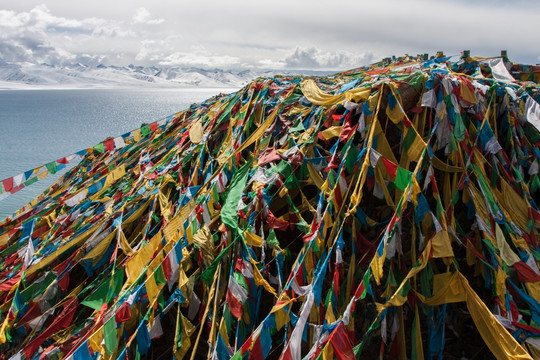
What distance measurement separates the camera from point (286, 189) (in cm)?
602

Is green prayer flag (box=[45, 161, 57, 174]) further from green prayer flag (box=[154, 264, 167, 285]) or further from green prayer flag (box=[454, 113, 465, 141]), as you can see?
green prayer flag (box=[454, 113, 465, 141])

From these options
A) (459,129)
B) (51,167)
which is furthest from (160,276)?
(51,167)

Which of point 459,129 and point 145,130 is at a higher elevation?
point 459,129

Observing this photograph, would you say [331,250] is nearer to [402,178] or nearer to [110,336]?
[402,178]

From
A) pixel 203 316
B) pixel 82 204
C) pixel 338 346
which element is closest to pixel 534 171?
pixel 338 346

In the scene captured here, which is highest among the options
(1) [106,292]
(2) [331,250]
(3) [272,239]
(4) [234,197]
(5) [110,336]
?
(4) [234,197]

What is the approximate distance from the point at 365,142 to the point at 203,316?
322cm

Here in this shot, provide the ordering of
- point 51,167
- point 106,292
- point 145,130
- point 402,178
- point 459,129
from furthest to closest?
point 145,130 → point 51,167 → point 106,292 → point 459,129 → point 402,178

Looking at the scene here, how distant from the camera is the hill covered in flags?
15.4 ft

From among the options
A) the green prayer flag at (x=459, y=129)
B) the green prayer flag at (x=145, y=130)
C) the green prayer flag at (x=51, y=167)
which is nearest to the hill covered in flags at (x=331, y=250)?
the green prayer flag at (x=459, y=129)

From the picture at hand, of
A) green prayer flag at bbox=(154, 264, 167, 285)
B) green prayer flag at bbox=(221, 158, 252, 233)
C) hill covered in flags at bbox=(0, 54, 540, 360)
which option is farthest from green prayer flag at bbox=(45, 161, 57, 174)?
green prayer flag at bbox=(154, 264, 167, 285)

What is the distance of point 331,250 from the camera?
5004 millimetres

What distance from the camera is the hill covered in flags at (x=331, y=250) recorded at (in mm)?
4684

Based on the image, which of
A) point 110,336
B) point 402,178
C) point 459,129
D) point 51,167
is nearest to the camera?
point 110,336
